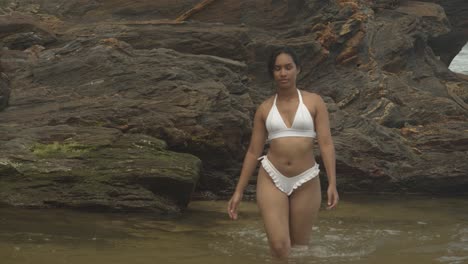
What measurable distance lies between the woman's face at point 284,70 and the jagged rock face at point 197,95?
141 inches

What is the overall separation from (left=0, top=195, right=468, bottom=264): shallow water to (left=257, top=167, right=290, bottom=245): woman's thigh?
1.31ft

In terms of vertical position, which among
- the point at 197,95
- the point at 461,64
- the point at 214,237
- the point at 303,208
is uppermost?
the point at 197,95

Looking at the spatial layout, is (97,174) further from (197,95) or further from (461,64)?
(461,64)

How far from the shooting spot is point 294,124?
6770 mm

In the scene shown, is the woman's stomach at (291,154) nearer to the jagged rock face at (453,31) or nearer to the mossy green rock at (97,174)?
the mossy green rock at (97,174)

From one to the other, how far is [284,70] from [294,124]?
501 mm

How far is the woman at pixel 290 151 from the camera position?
6.73 m

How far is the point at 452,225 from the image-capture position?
1009 centimetres

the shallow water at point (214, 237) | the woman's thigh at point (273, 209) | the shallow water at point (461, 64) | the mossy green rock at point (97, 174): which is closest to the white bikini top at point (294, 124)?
the woman's thigh at point (273, 209)

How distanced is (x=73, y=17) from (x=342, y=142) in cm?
746

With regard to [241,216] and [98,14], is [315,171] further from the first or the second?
[98,14]

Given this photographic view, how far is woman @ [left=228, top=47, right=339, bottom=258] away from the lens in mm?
6734

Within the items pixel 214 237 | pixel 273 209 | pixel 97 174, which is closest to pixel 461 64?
pixel 97 174

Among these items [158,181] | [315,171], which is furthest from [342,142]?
[315,171]
